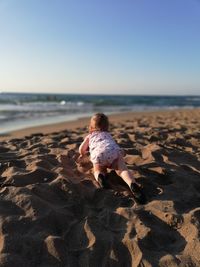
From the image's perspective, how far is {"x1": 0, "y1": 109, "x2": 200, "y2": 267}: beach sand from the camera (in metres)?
2.79

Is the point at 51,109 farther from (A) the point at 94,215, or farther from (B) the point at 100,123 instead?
(A) the point at 94,215

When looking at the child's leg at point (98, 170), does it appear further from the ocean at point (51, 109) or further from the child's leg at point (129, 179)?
the ocean at point (51, 109)

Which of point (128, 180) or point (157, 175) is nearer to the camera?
point (128, 180)

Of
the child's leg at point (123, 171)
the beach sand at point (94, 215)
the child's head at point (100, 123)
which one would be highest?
the child's head at point (100, 123)

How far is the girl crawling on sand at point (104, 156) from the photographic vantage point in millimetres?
3912

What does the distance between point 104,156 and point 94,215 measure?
108cm

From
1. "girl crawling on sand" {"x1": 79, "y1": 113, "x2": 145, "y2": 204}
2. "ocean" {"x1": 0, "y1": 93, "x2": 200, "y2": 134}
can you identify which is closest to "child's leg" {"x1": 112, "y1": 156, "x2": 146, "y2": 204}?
"girl crawling on sand" {"x1": 79, "y1": 113, "x2": 145, "y2": 204}

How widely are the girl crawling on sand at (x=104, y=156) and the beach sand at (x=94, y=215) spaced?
11 cm

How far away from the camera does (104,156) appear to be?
4.33m

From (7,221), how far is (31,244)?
14.2 inches

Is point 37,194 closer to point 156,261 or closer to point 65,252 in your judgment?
point 65,252

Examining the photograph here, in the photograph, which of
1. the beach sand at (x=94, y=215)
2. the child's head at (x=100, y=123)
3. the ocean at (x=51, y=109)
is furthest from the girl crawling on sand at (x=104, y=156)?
the ocean at (x=51, y=109)

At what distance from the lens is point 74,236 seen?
10.0 feet

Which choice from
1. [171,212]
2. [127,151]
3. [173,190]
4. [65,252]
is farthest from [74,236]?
[127,151]
